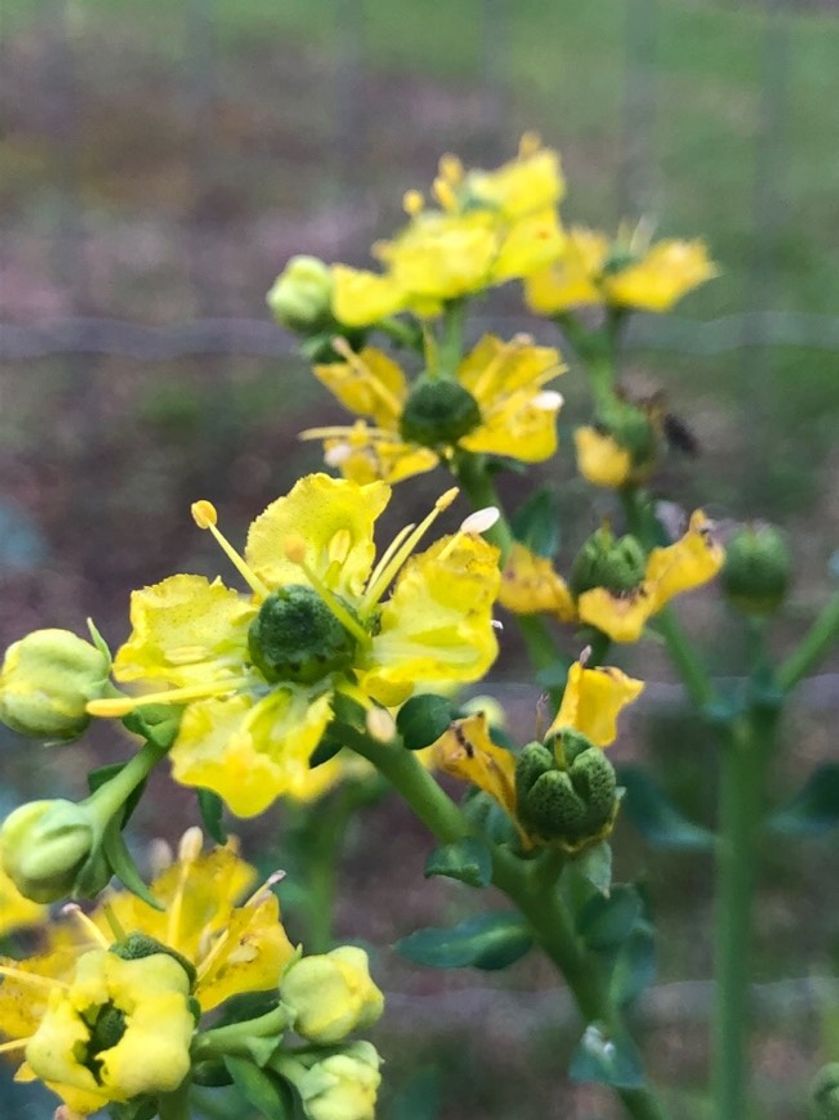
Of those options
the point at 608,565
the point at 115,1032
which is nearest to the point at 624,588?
the point at 608,565

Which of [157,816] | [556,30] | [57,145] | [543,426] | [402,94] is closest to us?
[543,426]

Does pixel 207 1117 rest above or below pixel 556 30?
below

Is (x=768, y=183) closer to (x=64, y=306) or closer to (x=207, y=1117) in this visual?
(x=64, y=306)

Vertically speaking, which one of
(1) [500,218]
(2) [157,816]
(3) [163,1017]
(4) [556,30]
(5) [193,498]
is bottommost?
(2) [157,816]

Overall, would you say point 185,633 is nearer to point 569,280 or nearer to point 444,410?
point 444,410

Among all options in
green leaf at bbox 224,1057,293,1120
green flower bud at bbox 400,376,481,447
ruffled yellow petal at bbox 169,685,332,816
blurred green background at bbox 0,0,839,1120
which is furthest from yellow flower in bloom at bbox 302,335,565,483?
green leaf at bbox 224,1057,293,1120

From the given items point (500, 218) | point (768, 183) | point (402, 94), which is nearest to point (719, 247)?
point (768, 183)

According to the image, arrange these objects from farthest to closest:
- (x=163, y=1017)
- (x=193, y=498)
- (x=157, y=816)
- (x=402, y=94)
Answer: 1. (x=402, y=94)
2. (x=193, y=498)
3. (x=157, y=816)
4. (x=163, y=1017)
